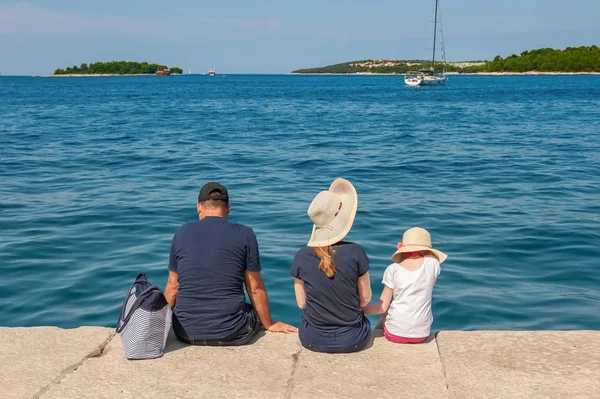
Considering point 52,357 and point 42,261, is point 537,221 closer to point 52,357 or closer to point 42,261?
point 42,261

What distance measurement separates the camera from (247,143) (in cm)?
2638

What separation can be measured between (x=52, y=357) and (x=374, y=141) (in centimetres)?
2293

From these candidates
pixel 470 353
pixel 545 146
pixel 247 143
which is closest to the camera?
pixel 470 353

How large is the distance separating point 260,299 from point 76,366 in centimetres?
133

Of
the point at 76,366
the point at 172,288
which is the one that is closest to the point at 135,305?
the point at 172,288

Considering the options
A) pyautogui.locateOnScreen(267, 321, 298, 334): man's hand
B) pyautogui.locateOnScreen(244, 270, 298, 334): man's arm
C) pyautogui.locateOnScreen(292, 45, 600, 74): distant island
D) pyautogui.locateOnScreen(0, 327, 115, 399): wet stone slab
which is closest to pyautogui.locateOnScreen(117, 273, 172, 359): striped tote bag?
pyautogui.locateOnScreen(0, 327, 115, 399): wet stone slab

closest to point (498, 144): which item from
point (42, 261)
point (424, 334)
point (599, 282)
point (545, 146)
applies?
point (545, 146)

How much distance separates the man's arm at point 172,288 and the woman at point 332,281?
867 mm

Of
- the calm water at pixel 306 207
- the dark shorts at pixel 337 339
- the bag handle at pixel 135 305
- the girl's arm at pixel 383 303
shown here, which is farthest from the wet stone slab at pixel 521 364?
the calm water at pixel 306 207

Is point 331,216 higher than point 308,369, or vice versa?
point 331,216

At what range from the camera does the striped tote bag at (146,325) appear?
4.49m

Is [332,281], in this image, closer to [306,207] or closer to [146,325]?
A: [146,325]

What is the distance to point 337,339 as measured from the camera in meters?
4.57

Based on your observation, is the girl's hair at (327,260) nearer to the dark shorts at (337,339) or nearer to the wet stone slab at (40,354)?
the dark shorts at (337,339)
